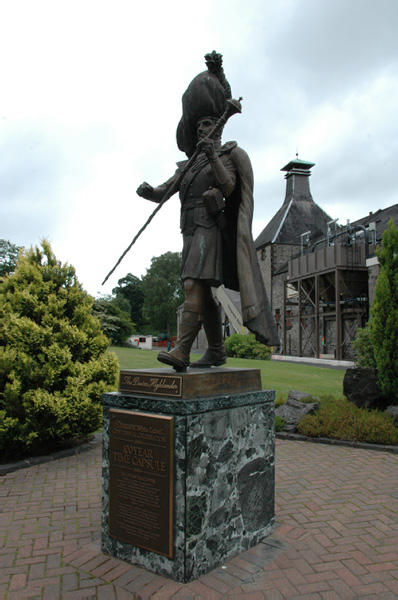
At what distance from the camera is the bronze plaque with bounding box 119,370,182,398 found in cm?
331

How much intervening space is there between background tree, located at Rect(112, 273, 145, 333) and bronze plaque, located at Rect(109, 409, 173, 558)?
231ft

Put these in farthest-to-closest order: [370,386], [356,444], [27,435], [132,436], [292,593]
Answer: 1. [370,386]
2. [356,444]
3. [27,435]
4. [132,436]
5. [292,593]

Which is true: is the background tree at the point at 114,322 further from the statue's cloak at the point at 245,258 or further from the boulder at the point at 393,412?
the statue's cloak at the point at 245,258

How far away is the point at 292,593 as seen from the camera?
299 centimetres

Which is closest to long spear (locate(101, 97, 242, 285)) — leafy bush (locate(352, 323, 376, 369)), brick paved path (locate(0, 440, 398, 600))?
brick paved path (locate(0, 440, 398, 600))

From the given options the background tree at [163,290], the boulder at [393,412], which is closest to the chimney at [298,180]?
the background tree at [163,290]

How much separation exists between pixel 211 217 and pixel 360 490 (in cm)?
354

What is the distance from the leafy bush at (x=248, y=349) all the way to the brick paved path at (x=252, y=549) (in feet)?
62.6

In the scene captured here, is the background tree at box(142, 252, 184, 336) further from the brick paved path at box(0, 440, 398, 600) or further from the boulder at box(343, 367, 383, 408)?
the brick paved path at box(0, 440, 398, 600)

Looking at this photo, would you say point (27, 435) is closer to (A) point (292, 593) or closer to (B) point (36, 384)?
(B) point (36, 384)

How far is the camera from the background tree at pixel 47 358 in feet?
19.2

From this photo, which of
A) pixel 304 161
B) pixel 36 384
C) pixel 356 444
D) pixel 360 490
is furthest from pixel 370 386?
pixel 304 161

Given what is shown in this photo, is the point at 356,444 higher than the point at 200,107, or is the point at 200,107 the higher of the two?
the point at 200,107

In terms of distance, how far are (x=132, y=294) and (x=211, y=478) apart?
74.6 m
